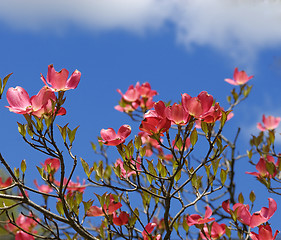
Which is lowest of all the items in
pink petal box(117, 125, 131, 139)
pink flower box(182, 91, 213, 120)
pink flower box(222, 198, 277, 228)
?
pink petal box(117, 125, 131, 139)

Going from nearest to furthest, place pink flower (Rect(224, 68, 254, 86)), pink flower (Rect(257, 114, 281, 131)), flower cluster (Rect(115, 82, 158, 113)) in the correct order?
flower cluster (Rect(115, 82, 158, 113))
pink flower (Rect(257, 114, 281, 131))
pink flower (Rect(224, 68, 254, 86))

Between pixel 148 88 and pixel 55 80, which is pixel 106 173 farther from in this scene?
pixel 148 88

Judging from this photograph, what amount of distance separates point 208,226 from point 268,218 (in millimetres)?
243

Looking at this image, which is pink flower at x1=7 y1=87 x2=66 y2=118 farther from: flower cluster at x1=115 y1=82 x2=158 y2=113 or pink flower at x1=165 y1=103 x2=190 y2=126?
flower cluster at x1=115 y1=82 x2=158 y2=113

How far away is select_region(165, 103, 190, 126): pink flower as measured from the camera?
4.23ft

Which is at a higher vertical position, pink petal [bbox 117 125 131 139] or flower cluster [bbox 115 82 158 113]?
flower cluster [bbox 115 82 158 113]

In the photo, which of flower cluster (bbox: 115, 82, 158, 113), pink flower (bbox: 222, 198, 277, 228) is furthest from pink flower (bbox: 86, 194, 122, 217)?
flower cluster (bbox: 115, 82, 158, 113)

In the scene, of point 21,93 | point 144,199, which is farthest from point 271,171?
point 21,93

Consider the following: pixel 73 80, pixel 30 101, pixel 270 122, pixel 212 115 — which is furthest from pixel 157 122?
pixel 270 122

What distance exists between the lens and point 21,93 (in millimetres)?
Result: 1328

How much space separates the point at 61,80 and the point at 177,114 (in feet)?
1.44

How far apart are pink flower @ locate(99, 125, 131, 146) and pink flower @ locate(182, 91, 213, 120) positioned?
0.25 meters

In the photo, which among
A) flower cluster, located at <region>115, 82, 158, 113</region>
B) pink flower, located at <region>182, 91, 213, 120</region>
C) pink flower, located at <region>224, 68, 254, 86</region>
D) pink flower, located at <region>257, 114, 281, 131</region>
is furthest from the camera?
pink flower, located at <region>224, 68, 254, 86</region>

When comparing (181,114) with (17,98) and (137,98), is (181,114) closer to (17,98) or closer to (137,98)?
(17,98)
